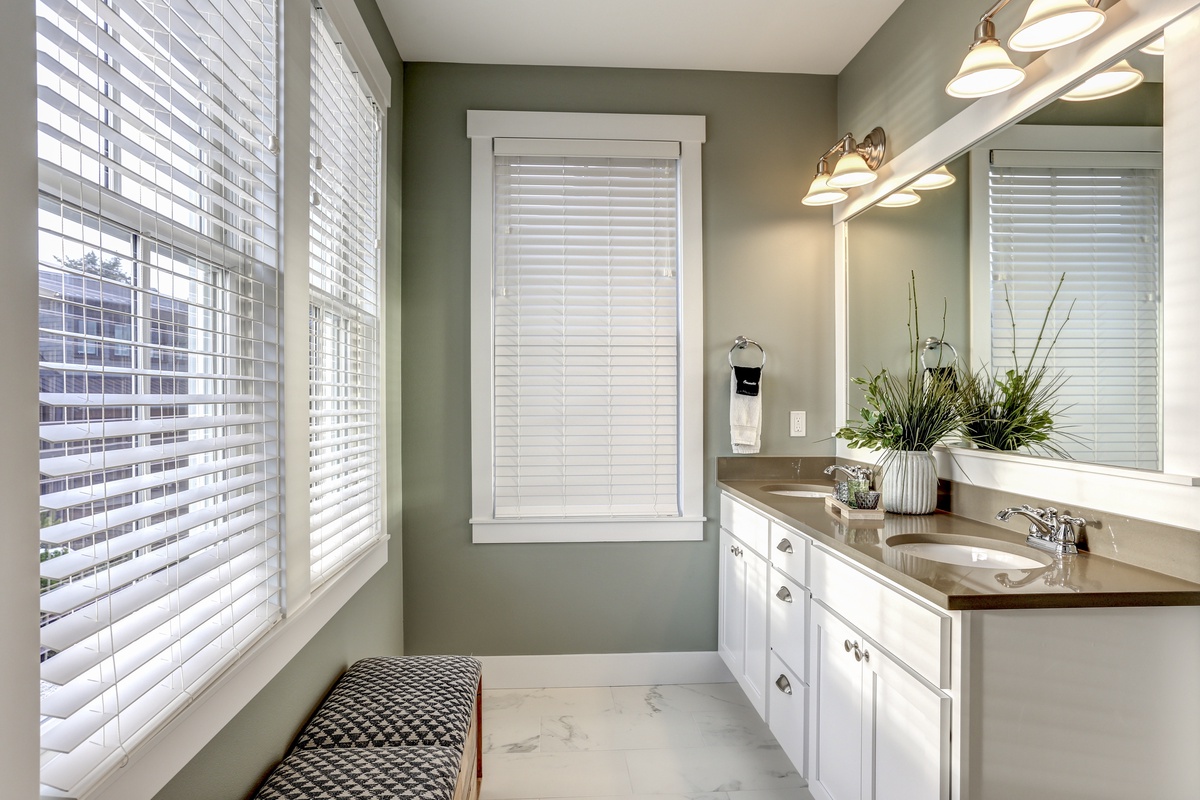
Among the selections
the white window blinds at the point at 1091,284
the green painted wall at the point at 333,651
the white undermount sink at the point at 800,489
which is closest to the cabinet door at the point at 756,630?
the white undermount sink at the point at 800,489

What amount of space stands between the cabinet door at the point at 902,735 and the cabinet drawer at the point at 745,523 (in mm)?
773

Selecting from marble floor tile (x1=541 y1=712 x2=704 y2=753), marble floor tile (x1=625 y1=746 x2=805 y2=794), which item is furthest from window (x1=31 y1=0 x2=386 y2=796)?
marble floor tile (x1=625 y1=746 x2=805 y2=794)

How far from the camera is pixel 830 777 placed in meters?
1.79

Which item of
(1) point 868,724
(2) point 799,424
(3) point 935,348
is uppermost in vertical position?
(3) point 935,348

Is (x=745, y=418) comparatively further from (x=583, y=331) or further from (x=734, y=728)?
(x=734, y=728)

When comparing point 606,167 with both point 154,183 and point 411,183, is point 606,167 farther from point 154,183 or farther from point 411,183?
point 154,183

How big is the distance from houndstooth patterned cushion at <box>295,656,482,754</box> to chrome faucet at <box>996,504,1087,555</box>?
1503mm

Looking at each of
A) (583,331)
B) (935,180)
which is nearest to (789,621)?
(583,331)

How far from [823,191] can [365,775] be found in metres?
2.45

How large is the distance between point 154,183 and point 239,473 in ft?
1.99

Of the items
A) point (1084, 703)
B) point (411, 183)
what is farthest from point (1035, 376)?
point (411, 183)

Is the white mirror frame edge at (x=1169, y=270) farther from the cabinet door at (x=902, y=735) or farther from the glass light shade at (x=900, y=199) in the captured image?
the cabinet door at (x=902, y=735)

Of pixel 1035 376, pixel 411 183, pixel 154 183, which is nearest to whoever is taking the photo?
pixel 154 183

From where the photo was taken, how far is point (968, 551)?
178 cm
